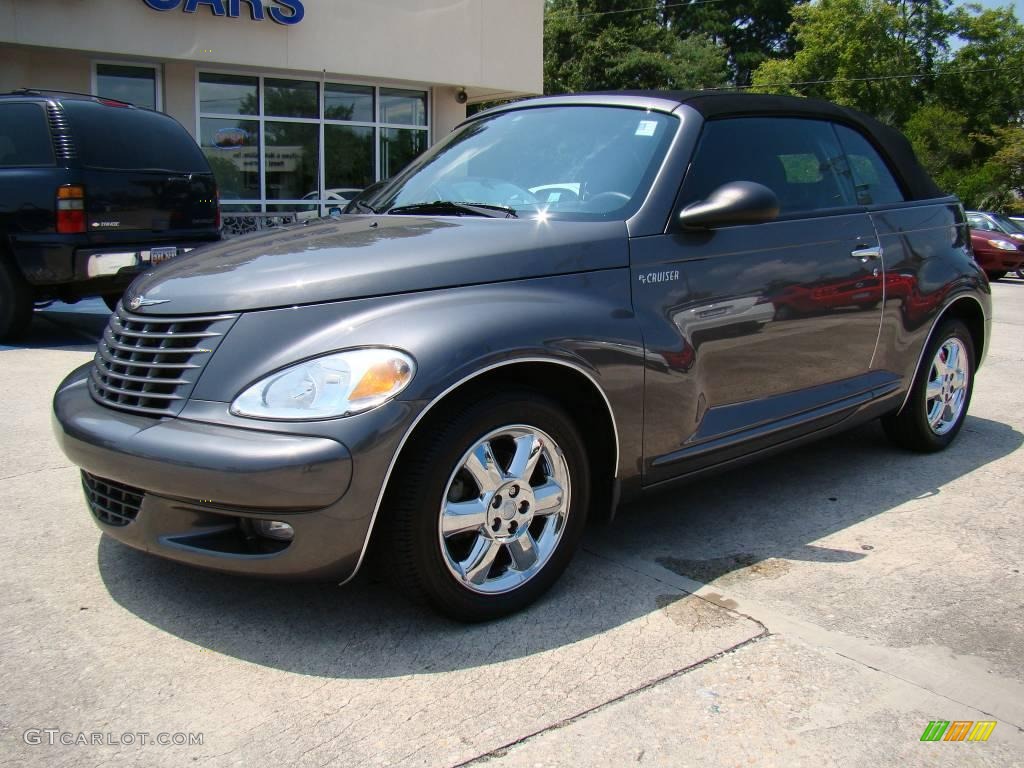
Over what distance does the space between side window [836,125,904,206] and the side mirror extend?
4.07 feet

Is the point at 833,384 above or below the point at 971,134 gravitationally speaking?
below

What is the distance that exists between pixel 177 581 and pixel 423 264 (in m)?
1.40

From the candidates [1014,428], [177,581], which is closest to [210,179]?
[177,581]

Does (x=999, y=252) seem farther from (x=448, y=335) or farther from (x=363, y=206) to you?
(x=448, y=335)

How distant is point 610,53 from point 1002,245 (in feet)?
88.5

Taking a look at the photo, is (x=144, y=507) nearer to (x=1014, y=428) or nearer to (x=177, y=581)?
(x=177, y=581)

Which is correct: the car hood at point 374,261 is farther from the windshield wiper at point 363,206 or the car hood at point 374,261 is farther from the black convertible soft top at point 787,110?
the black convertible soft top at point 787,110

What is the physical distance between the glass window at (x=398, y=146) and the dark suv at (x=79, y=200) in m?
10.5

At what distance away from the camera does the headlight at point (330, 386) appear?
271 cm

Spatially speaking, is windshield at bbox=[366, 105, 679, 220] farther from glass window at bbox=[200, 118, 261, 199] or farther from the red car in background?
the red car in background

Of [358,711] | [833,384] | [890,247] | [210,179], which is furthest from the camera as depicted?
[210,179]

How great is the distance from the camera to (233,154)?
16.4m

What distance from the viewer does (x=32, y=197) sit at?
7.48 meters
